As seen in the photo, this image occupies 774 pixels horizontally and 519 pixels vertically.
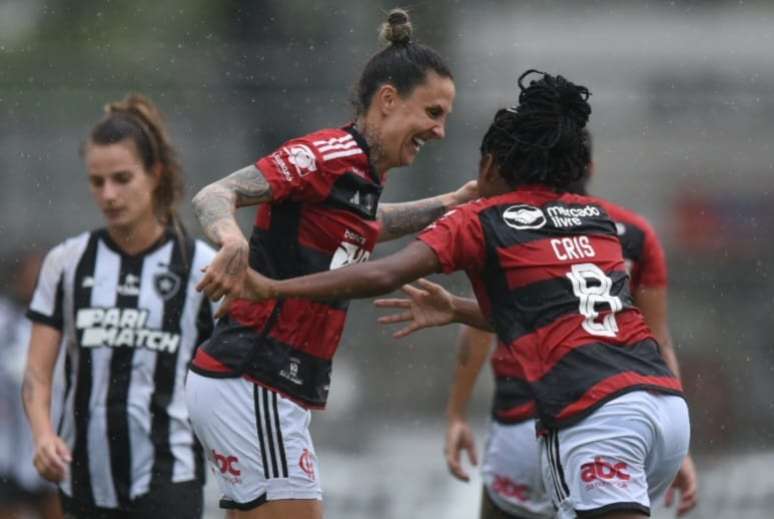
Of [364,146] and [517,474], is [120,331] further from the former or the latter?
[517,474]

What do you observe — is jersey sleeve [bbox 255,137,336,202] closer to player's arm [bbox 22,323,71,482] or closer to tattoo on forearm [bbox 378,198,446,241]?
tattoo on forearm [bbox 378,198,446,241]

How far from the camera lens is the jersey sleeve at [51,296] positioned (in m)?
5.80

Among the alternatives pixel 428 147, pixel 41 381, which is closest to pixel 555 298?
pixel 41 381

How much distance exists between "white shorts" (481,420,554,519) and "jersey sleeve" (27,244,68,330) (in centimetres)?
175

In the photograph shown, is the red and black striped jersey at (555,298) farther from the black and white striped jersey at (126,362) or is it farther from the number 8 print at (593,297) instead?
the black and white striped jersey at (126,362)

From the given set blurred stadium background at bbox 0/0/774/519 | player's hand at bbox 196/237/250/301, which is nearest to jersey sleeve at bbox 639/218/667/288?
player's hand at bbox 196/237/250/301

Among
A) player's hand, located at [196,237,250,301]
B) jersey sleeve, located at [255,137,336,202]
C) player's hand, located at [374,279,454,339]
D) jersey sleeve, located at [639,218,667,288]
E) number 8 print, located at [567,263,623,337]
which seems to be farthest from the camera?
jersey sleeve, located at [639,218,667,288]

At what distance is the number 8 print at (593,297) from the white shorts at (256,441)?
37.0 inches

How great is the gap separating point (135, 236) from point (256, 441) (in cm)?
130

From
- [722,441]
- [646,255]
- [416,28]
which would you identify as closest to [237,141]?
[416,28]

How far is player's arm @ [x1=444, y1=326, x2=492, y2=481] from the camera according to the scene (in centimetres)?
650

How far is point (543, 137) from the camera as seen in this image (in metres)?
4.84

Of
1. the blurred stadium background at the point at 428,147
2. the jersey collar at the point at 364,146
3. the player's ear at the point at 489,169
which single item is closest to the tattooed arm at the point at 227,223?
the jersey collar at the point at 364,146

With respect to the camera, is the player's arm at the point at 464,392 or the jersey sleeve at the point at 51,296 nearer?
the jersey sleeve at the point at 51,296
